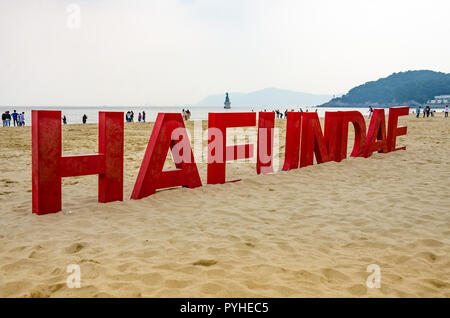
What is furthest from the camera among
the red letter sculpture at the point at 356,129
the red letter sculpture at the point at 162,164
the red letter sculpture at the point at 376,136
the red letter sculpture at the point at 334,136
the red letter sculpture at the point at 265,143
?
the red letter sculpture at the point at 376,136

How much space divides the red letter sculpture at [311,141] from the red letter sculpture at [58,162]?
5165mm

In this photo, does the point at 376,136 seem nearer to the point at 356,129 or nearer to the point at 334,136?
the point at 356,129

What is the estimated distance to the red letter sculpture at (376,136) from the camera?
11633mm

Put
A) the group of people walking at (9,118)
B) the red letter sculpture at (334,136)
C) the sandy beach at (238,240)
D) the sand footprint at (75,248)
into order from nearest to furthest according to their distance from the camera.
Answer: the sandy beach at (238,240) → the sand footprint at (75,248) → the red letter sculpture at (334,136) → the group of people walking at (9,118)

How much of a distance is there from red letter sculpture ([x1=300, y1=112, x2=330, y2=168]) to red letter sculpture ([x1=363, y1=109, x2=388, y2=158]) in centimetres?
217

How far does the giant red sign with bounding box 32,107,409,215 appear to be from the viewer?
18.3 feet

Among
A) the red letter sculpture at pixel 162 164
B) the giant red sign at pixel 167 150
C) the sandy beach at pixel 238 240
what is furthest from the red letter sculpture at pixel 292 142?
the red letter sculpture at pixel 162 164

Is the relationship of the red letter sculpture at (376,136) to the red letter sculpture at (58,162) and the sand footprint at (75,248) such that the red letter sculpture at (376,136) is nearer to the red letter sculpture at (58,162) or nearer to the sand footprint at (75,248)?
the red letter sculpture at (58,162)

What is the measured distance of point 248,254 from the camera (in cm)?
398

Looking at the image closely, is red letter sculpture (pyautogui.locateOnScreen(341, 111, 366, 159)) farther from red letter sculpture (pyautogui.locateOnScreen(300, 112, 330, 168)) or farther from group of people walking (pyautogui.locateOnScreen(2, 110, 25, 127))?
group of people walking (pyautogui.locateOnScreen(2, 110, 25, 127))

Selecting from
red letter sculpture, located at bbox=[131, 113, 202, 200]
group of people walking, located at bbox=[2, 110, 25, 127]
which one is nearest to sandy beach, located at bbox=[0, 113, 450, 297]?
red letter sculpture, located at bbox=[131, 113, 202, 200]
